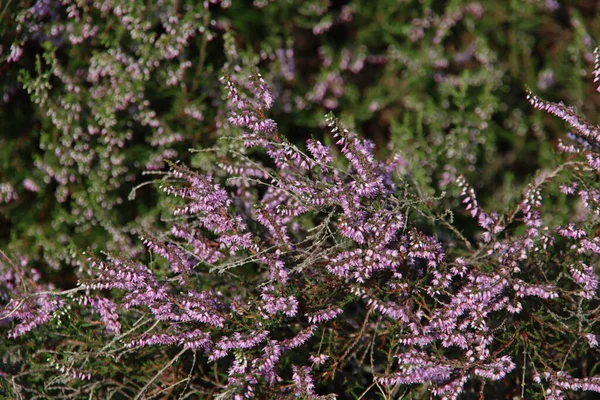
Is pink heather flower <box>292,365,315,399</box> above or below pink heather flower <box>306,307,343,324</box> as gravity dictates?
below

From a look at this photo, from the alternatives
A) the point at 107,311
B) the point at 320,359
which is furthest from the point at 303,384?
the point at 107,311

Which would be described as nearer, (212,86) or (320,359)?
(320,359)

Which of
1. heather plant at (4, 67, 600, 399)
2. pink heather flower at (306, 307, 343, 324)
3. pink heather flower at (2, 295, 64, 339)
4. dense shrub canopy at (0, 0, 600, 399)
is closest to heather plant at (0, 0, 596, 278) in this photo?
dense shrub canopy at (0, 0, 600, 399)

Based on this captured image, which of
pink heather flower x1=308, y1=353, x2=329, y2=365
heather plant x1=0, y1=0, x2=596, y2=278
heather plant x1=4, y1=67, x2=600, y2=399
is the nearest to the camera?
heather plant x1=4, y1=67, x2=600, y2=399

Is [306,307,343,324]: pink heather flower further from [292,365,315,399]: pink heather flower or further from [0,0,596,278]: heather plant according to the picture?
[0,0,596,278]: heather plant

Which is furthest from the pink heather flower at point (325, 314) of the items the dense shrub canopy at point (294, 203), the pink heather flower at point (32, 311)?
the pink heather flower at point (32, 311)

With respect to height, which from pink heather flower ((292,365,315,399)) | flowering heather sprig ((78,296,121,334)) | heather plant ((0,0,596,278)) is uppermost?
heather plant ((0,0,596,278))

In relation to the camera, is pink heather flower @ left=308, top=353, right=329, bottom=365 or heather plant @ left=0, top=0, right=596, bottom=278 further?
heather plant @ left=0, top=0, right=596, bottom=278

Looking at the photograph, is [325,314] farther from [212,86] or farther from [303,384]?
[212,86]

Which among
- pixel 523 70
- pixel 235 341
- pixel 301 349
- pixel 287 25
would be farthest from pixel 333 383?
pixel 523 70
